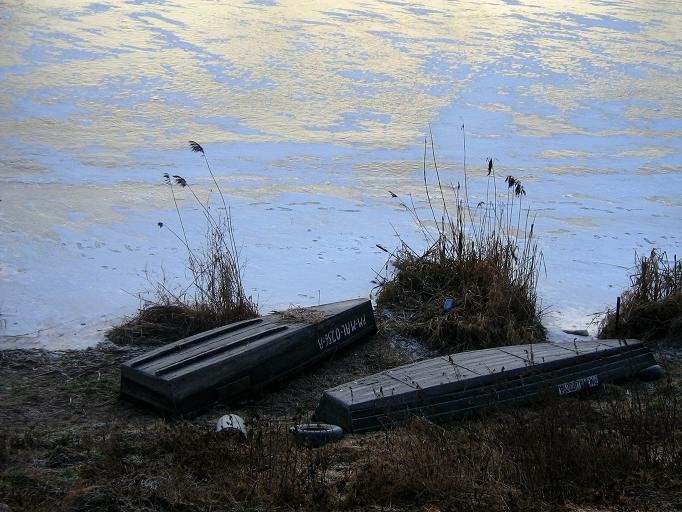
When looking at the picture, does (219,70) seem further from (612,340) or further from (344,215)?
(612,340)

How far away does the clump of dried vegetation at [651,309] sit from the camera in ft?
22.2

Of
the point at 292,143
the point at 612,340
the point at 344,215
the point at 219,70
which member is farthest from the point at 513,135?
A: the point at 612,340

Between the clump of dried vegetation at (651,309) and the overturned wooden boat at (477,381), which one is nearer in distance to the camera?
the overturned wooden boat at (477,381)

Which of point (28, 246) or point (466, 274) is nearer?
point (466, 274)

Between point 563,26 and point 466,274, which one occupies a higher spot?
point 563,26

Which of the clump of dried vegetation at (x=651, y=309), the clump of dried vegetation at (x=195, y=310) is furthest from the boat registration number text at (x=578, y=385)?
the clump of dried vegetation at (x=195, y=310)

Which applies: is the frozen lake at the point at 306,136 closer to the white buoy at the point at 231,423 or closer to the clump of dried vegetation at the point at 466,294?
the clump of dried vegetation at the point at 466,294

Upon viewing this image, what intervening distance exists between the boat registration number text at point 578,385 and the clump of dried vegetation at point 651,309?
102 cm

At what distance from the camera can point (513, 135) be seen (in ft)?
39.8

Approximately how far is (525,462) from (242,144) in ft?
26.2

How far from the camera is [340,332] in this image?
629cm

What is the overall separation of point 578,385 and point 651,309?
153cm

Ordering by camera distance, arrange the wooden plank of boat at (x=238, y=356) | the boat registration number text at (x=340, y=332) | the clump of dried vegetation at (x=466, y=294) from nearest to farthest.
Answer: the wooden plank of boat at (x=238, y=356), the boat registration number text at (x=340, y=332), the clump of dried vegetation at (x=466, y=294)

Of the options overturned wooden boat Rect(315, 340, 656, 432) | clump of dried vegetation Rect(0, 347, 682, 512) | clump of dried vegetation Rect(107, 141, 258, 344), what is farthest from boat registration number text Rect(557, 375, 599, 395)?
clump of dried vegetation Rect(107, 141, 258, 344)
